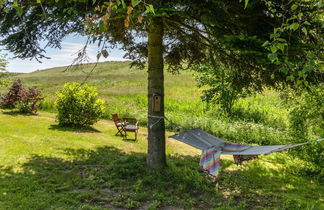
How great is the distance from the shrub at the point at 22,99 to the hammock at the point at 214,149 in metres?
11.6

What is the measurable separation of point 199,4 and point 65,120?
28.9 ft

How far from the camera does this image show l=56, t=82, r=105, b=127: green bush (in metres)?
11.4

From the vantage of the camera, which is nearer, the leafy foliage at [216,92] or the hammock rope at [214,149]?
the hammock rope at [214,149]

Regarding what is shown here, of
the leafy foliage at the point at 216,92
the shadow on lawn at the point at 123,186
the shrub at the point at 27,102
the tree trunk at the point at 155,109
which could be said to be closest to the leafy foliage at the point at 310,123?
the shadow on lawn at the point at 123,186

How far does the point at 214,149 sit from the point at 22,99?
41.9ft

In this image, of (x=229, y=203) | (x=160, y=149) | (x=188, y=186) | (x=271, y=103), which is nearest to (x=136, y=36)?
(x=160, y=149)

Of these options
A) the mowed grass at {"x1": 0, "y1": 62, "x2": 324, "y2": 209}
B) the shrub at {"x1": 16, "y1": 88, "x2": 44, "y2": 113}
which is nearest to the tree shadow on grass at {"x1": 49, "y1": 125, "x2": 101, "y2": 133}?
the mowed grass at {"x1": 0, "y1": 62, "x2": 324, "y2": 209}

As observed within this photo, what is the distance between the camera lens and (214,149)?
4.84 meters

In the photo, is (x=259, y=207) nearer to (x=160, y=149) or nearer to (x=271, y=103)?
(x=160, y=149)

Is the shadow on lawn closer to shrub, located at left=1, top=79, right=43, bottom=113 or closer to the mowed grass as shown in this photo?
the mowed grass

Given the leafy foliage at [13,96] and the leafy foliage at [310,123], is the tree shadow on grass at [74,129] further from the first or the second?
the leafy foliage at [310,123]

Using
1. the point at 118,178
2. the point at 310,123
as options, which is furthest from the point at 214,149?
the point at 310,123

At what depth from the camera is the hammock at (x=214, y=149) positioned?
4.45 meters

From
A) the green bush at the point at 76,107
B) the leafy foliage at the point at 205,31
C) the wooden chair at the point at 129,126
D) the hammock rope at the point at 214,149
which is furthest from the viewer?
the green bush at the point at 76,107
